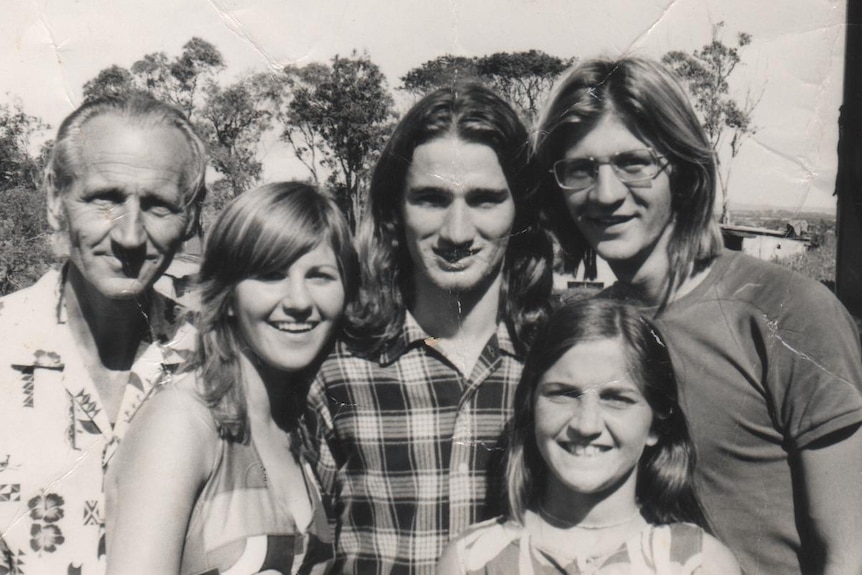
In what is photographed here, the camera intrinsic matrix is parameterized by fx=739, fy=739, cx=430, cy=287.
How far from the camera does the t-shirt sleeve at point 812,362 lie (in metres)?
1.54

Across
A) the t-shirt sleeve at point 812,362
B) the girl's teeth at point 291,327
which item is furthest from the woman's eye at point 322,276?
the t-shirt sleeve at point 812,362

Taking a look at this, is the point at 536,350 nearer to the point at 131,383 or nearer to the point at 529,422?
the point at 529,422

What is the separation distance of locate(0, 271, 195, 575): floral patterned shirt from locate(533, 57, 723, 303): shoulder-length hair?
3.69 feet

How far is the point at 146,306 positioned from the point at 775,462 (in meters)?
1.58

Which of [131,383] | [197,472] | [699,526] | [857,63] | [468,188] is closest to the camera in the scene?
[197,472]

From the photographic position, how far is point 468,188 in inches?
67.9

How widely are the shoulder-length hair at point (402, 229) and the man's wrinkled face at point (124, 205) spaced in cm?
49

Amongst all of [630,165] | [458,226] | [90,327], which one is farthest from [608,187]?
[90,327]

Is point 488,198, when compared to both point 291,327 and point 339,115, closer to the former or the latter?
point 291,327

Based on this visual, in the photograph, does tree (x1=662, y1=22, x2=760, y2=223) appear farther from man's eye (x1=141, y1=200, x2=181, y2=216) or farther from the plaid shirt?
man's eye (x1=141, y1=200, x2=181, y2=216)

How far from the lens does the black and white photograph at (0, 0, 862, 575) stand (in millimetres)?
1556

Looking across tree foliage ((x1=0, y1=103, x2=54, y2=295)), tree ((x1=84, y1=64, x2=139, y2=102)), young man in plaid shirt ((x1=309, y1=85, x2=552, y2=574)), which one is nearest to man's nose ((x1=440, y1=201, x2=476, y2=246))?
young man in plaid shirt ((x1=309, y1=85, x2=552, y2=574))

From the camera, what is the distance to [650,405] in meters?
1.57

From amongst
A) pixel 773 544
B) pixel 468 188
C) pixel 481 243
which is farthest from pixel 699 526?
pixel 468 188
